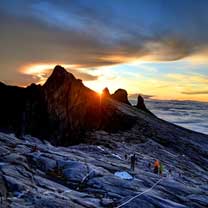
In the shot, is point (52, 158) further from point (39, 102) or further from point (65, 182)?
point (39, 102)

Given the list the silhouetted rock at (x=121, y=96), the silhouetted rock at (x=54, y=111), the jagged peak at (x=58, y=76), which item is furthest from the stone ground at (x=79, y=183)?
the silhouetted rock at (x=121, y=96)

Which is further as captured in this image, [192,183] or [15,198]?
[192,183]

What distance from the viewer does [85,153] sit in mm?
45562

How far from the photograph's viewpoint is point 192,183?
1689 inches

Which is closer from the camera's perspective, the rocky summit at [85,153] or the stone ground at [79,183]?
the stone ground at [79,183]

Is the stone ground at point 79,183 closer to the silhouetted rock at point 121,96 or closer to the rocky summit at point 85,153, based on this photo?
the rocky summit at point 85,153

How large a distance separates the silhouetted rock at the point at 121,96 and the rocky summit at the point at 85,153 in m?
19.2

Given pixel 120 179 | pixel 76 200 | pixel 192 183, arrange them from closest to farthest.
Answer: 1. pixel 76 200
2. pixel 120 179
3. pixel 192 183

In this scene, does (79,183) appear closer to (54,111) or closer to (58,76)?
(54,111)

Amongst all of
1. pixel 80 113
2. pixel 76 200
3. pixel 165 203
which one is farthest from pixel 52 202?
pixel 80 113

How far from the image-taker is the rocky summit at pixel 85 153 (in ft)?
94.1

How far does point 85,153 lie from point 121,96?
51.5 m

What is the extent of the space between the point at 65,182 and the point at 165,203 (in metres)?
Result: 8.34

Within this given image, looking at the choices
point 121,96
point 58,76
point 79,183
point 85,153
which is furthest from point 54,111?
point 121,96
